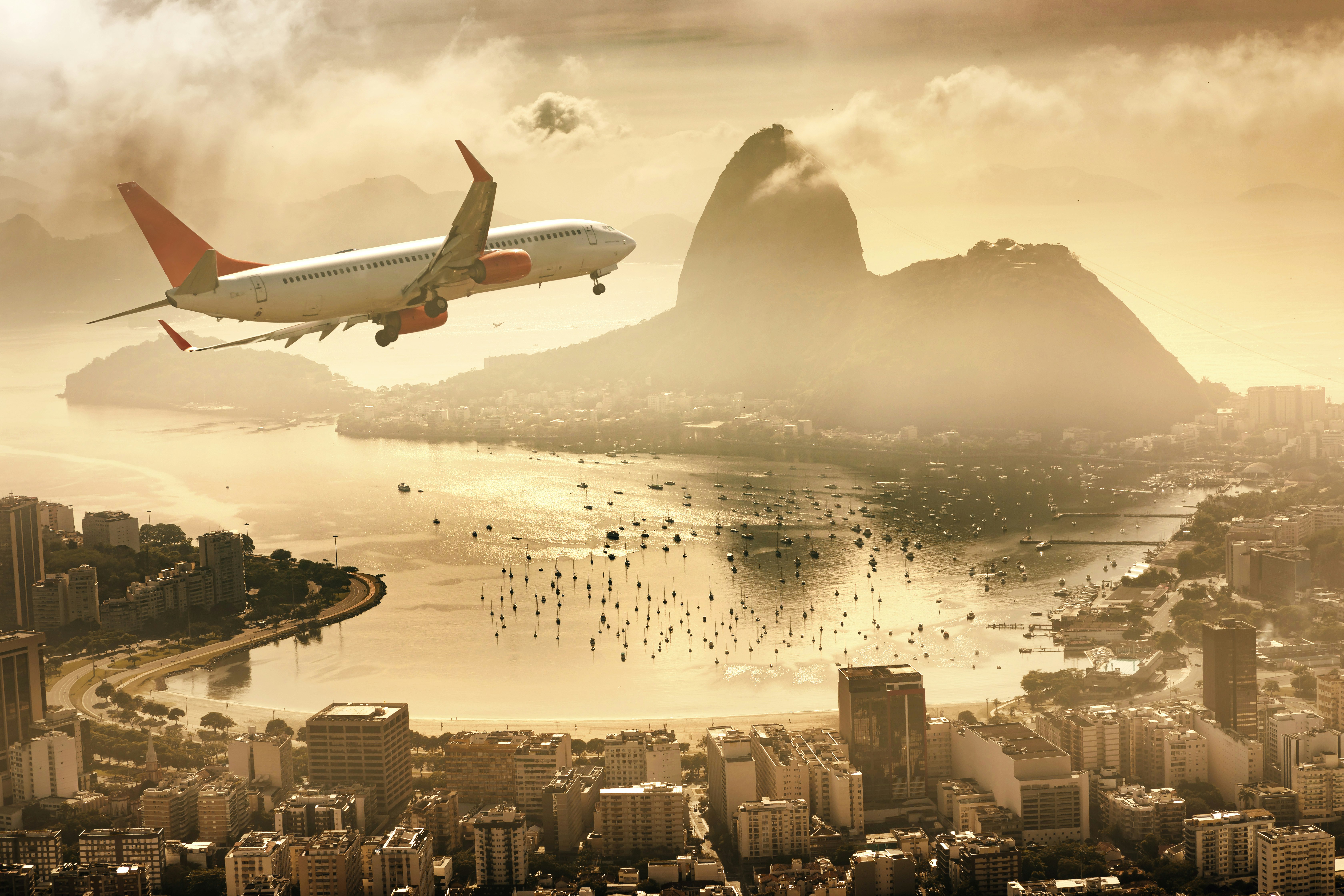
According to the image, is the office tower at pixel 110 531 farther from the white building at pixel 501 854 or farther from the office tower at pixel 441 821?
the white building at pixel 501 854

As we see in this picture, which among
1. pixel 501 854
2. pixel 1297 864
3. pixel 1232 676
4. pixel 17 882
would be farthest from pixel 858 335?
pixel 17 882

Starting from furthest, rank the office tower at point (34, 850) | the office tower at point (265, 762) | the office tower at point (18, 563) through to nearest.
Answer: the office tower at point (18, 563)
the office tower at point (265, 762)
the office tower at point (34, 850)

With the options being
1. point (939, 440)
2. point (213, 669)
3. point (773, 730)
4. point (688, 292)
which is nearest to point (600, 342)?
point (688, 292)

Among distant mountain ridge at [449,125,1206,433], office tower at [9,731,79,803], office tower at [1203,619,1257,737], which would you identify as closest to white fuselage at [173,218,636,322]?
office tower at [9,731,79,803]

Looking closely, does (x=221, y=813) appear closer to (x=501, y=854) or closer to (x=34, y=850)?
(x=34, y=850)

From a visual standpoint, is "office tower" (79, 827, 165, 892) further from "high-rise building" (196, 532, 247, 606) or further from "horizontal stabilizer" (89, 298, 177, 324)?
"high-rise building" (196, 532, 247, 606)

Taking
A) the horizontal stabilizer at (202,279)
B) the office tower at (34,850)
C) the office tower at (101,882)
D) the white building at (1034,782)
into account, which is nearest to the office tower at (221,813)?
the office tower at (101,882)
